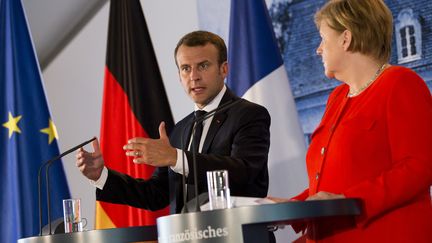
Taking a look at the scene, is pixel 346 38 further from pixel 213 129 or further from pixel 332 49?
pixel 213 129

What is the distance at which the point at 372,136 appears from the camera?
8.02ft

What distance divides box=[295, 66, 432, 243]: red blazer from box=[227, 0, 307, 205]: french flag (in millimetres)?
1771

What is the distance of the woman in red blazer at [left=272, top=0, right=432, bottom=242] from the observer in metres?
2.32

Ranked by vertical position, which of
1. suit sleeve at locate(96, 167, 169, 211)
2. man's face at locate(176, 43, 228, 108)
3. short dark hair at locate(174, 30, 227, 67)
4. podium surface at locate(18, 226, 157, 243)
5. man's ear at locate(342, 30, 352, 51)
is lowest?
podium surface at locate(18, 226, 157, 243)

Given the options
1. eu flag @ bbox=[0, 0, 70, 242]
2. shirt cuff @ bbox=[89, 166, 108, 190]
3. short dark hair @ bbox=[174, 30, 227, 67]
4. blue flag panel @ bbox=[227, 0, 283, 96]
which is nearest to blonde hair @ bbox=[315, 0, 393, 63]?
short dark hair @ bbox=[174, 30, 227, 67]

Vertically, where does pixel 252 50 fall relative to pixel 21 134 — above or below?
above

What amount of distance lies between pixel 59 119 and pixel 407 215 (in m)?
4.52


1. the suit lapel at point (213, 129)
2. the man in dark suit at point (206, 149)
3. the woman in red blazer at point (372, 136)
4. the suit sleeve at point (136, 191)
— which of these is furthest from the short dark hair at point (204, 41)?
the woman in red blazer at point (372, 136)

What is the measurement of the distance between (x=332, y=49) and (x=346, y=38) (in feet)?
0.22

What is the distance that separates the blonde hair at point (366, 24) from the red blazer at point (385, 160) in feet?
0.31

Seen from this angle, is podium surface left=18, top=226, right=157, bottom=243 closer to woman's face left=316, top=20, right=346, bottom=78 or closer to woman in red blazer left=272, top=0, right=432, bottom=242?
woman in red blazer left=272, top=0, right=432, bottom=242

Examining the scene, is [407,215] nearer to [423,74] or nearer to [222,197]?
[222,197]

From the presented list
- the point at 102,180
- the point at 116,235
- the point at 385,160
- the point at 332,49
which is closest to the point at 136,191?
the point at 102,180

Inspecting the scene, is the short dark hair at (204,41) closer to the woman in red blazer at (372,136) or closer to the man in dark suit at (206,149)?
the man in dark suit at (206,149)
